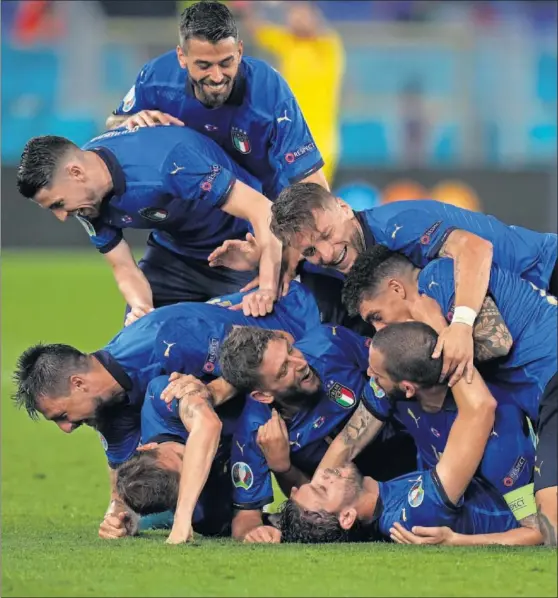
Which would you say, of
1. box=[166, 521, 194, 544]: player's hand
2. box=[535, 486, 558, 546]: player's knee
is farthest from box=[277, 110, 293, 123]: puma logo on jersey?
box=[535, 486, 558, 546]: player's knee

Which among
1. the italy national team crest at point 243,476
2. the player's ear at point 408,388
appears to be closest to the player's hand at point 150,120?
the italy national team crest at point 243,476

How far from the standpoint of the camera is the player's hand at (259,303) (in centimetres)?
668

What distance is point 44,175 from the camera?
659 centimetres

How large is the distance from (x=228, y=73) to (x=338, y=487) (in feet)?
7.26

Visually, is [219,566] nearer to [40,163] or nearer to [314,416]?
[314,416]

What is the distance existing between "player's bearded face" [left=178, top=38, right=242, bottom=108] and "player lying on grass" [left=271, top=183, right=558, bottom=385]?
83 cm

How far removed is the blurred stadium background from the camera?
71.4ft

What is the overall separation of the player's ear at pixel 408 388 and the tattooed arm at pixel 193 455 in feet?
2.67

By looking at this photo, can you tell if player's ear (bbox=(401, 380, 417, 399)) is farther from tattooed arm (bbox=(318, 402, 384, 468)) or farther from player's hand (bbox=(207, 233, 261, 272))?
player's hand (bbox=(207, 233, 261, 272))

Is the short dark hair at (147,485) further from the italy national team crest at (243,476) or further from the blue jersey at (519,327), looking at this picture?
the blue jersey at (519,327)

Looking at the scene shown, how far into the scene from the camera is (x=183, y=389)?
603 cm

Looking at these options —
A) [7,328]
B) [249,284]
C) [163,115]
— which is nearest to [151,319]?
[249,284]

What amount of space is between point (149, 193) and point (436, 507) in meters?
2.25

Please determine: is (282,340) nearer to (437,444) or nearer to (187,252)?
(437,444)
